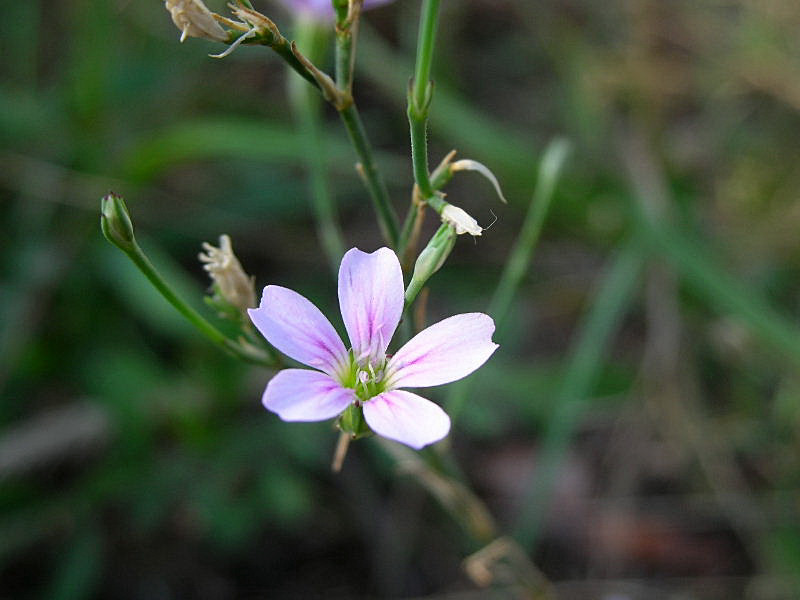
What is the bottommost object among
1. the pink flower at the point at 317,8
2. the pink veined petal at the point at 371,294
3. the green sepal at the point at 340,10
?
the pink veined petal at the point at 371,294

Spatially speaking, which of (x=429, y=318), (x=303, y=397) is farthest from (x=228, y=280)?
(x=429, y=318)

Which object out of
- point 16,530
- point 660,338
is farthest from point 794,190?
point 16,530

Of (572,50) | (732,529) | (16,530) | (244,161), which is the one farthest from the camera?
(572,50)

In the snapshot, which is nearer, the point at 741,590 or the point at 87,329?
the point at 741,590

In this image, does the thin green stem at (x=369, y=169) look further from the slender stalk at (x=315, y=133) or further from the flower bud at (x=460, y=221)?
the slender stalk at (x=315, y=133)

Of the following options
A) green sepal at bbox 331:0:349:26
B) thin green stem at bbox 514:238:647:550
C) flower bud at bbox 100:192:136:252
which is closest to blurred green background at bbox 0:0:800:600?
thin green stem at bbox 514:238:647:550

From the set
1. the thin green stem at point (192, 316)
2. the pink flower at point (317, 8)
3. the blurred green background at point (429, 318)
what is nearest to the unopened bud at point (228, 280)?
the thin green stem at point (192, 316)

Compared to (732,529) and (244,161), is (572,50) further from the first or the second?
(732,529)
